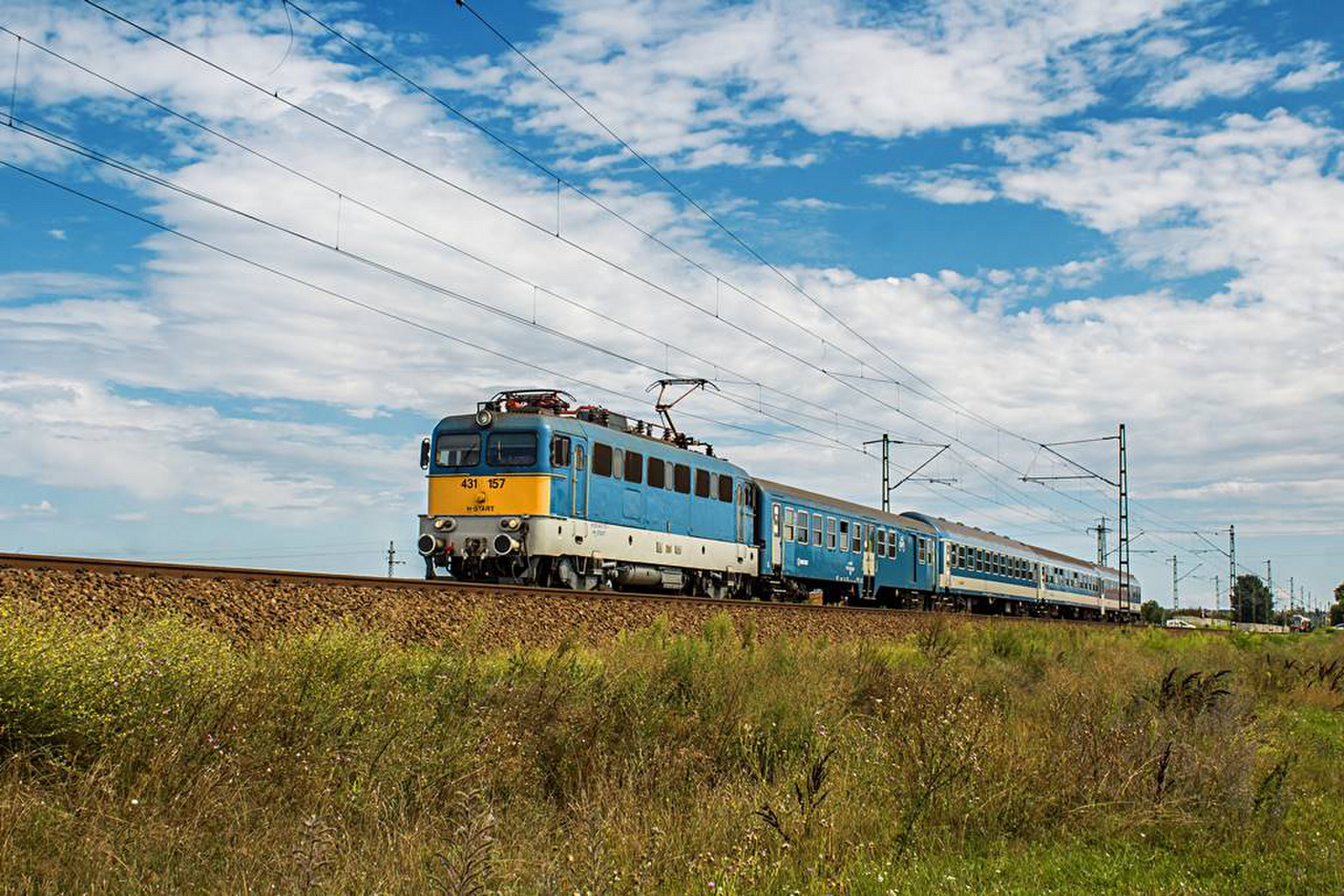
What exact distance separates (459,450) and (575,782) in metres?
14.2

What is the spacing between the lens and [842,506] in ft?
121

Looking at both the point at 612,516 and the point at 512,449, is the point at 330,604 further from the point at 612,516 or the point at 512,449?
the point at 612,516

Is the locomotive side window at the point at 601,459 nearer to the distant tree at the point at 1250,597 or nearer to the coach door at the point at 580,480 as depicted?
the coach door at the point at 580,480

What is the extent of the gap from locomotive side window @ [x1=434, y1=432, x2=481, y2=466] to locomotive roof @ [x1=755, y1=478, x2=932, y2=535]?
10.8 meters

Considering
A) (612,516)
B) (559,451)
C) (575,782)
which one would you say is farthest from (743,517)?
(575,782)

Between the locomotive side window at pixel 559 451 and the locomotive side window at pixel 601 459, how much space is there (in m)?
0.96

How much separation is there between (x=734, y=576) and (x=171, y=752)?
2267 cm

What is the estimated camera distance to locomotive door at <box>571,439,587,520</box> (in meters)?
21.6

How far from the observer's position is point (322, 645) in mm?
9938

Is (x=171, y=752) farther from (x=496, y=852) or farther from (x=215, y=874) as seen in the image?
(x=496, y=852)

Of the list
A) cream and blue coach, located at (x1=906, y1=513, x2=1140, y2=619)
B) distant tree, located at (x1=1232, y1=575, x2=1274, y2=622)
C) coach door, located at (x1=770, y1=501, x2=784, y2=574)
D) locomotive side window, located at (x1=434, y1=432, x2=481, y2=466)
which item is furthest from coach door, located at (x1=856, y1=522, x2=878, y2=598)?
distant tree, located at (x1=1232, y1=575, x2=1274, y2=622)

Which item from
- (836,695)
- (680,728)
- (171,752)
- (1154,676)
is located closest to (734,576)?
(1154,676)

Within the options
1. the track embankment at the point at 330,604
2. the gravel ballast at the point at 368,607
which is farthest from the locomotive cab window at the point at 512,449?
the gravel ballast at the point at 368,607

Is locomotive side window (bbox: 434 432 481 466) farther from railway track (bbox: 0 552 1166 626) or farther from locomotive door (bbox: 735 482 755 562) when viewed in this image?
locomotive door (bbox: 735 482 755 562)
